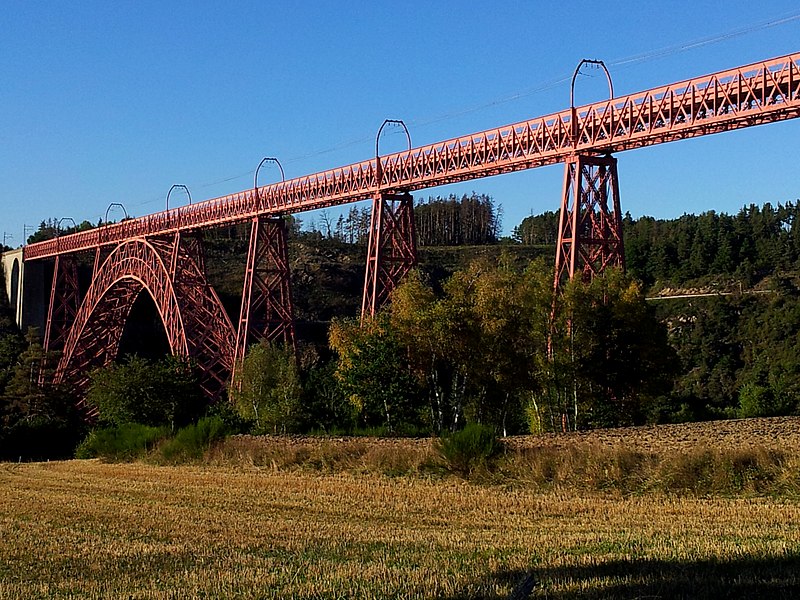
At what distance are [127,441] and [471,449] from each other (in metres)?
17.1

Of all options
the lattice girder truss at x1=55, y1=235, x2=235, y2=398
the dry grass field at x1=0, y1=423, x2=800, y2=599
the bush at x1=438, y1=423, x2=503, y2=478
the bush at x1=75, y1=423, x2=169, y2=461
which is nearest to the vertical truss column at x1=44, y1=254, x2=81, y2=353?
the lattice girder truss at x1=55, y1=235, x2=235, y2=398

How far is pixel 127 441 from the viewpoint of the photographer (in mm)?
33625

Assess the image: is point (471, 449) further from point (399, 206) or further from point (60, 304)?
point (60, 304)

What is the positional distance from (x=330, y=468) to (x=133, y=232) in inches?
1513

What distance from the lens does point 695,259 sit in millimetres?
101250

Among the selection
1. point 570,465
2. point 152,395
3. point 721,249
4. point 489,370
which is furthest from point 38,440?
point 721,249

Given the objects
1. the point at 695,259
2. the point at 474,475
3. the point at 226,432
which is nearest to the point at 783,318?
the point at 695,259

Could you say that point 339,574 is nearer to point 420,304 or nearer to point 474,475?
point 474,475

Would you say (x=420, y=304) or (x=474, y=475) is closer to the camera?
(x=474, y=475)

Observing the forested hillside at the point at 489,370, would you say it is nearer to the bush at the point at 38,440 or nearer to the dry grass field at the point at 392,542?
the bush at the point at 38,440

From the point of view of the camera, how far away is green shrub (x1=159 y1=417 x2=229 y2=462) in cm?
2889

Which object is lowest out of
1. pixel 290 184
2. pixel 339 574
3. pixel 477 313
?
pixel 339 574

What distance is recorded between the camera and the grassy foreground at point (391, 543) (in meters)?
9.31

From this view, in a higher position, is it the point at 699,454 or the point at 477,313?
the point at 477,313
